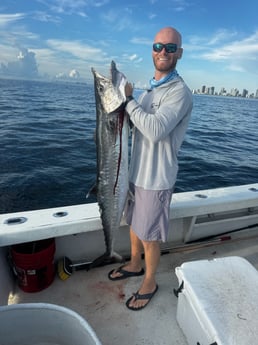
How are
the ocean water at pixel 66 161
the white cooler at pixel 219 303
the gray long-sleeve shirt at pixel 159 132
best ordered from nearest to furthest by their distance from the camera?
1. the white cooler at pixel 219 303
2. the gray long-sleeve shirt at pixel 159 132
3. the ocean water at pixel 66 161

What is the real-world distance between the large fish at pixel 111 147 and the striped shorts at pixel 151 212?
0.13 m

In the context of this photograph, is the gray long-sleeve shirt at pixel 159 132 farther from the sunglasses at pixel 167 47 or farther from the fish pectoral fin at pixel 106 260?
the fish pectoral fin at pixel 106 260

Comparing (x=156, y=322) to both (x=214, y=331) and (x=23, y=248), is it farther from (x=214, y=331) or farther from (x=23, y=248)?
(x=23, y=248)

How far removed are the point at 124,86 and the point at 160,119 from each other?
1.13 ft

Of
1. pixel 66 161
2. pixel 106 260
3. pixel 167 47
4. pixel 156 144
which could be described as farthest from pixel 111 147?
pixel 66 161

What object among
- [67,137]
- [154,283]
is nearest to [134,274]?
[154,283]

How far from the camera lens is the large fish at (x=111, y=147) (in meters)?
1.94

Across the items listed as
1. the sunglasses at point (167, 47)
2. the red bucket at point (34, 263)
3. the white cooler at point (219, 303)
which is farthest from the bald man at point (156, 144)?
the red bucket at point (34, 263)

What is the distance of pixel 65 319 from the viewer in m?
1.62

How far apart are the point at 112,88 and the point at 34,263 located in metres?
1.62

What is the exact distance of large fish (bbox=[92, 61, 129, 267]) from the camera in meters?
1.94

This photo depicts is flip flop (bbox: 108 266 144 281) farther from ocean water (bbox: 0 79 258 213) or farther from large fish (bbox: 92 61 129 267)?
ocean water (bbox: 0 79 258 213)

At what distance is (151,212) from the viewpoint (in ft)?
7.50

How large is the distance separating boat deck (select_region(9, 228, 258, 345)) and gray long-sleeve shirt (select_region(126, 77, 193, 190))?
111 cm
